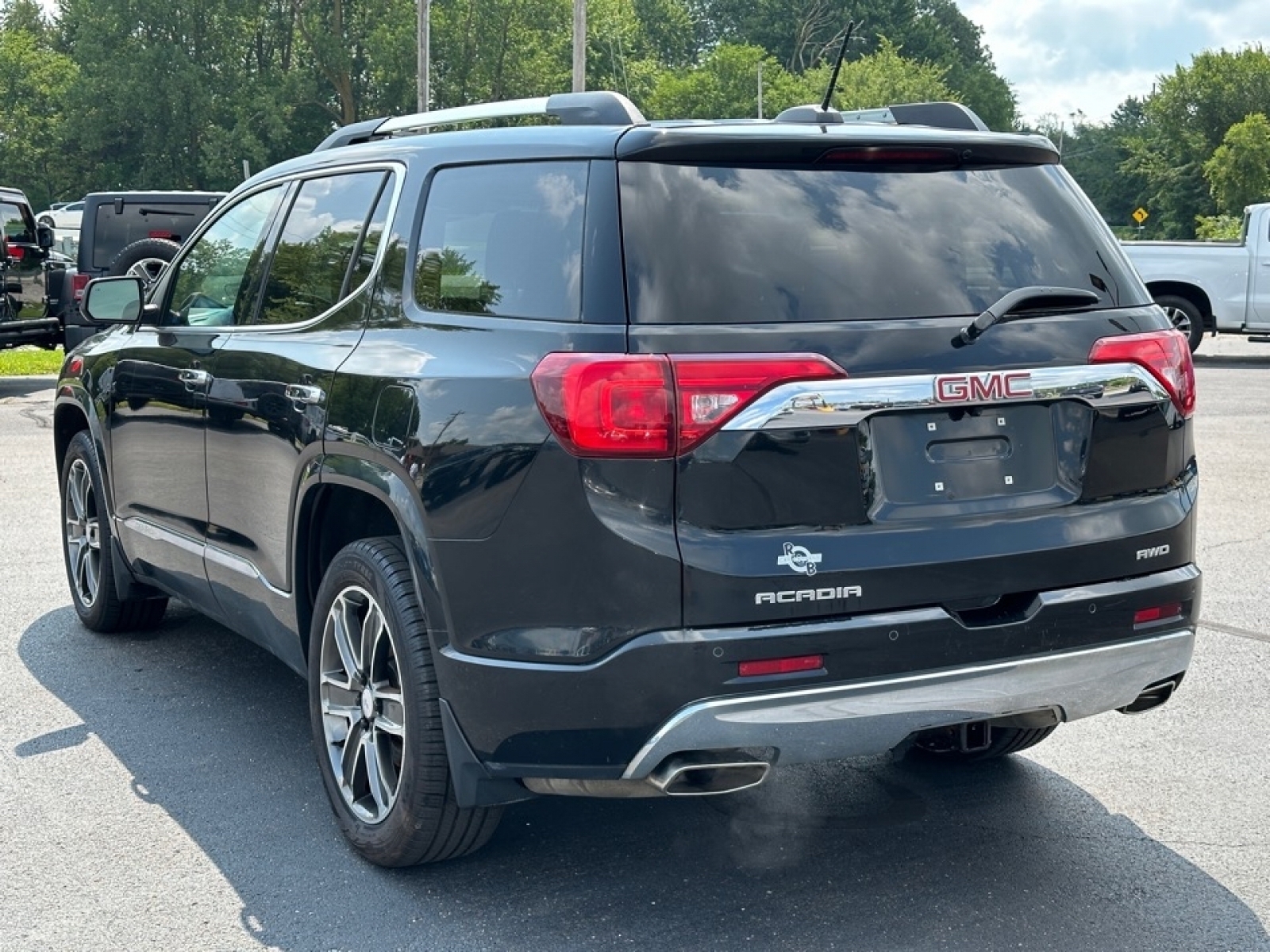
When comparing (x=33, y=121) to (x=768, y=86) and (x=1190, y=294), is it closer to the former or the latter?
(x=768, y=86)

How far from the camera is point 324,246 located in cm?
458

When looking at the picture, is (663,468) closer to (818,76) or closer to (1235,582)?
(1235,582)

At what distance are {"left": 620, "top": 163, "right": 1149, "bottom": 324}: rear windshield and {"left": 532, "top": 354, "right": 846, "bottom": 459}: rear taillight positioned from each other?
0.12 metres

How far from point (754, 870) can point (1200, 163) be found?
279ft

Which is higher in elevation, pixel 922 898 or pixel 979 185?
pixel 979 185

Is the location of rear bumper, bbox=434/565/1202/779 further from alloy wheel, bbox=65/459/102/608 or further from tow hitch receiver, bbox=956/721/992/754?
alloy wheel, bbox=65/459/102/608

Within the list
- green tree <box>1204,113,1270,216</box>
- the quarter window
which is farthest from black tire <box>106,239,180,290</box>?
green tree <box>1204,113,1270,216</box>

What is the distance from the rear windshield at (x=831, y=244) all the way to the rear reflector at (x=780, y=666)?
73 cm

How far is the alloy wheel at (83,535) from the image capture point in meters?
6.42

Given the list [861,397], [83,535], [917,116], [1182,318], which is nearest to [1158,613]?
[861,397]

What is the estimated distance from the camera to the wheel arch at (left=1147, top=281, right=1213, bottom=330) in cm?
1995

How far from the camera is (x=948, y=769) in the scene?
4.73m

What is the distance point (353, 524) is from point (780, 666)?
149 cm

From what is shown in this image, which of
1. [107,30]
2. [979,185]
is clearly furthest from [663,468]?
[107,30]
